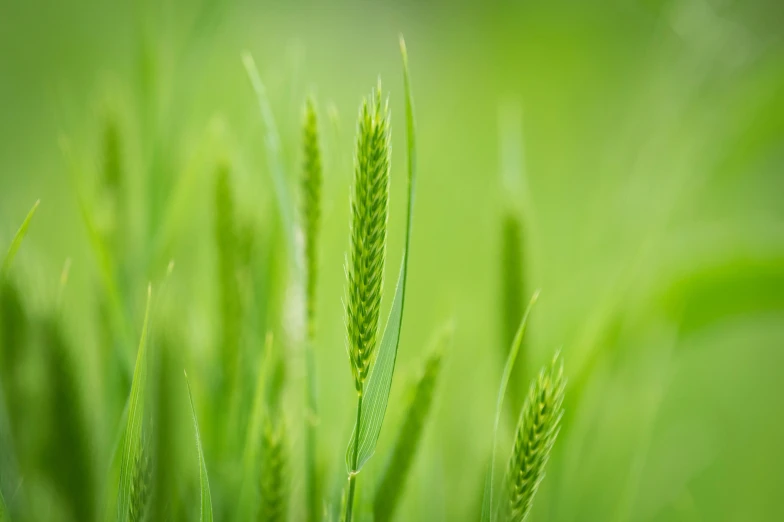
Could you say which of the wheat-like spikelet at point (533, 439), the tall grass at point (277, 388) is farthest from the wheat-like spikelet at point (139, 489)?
the wheat-like spikelet at point (533, 439)

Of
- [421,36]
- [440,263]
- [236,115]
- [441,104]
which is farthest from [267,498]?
[421,36]

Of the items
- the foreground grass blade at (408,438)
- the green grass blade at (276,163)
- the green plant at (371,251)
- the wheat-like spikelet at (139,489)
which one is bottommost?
the wheat-like spikelet at (139,489)

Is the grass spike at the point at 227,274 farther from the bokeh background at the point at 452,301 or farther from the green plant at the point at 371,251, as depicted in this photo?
the green plant at the point at 371,251

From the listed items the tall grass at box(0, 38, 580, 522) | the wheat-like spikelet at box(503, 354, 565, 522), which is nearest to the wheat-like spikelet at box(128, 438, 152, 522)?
the tall grass at box(0, 38, 580, 522)

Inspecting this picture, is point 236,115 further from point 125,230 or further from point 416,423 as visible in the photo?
point 416,423

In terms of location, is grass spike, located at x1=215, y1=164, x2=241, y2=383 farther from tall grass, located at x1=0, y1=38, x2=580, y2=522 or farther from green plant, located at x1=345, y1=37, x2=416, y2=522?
green plant, located at x1=345, y1=37, x2=416, y2=522

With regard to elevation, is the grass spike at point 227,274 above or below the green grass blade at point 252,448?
above
